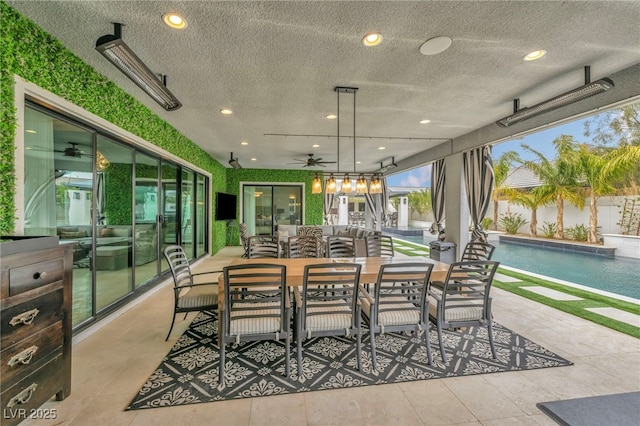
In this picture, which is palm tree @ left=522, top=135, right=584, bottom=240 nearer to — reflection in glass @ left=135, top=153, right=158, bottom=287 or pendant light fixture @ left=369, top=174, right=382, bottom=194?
pendant light fixture @ left=369, top=174, right=382, bottom=194

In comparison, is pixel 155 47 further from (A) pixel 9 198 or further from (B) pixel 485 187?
(B) pixel 485 187

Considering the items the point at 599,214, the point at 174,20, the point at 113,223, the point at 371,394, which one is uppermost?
the point at 174,20

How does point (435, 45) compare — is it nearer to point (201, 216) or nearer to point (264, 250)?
point (264, 250)

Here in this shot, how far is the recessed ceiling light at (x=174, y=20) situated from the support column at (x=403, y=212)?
15910 millimetres

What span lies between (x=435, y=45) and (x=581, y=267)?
7.76 metres

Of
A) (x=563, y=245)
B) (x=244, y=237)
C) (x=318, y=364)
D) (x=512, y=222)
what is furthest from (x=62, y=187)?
(x=512, y=222)

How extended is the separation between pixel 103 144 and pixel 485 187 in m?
6.13

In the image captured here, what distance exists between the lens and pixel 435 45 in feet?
7.69

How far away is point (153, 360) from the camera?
246cm

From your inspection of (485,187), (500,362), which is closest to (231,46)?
(500,362)

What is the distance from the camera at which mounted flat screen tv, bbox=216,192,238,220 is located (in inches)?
317

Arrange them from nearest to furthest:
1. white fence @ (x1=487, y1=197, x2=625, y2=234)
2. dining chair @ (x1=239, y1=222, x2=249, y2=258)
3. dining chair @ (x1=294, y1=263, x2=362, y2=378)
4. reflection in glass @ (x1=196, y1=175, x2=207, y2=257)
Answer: dining chair @ (x1=294, y1=263, x2=362, y2=378), dining chair @ (x1=239, y1=222, x2=249, y2=258), reflection in glass @ (x1=196, y1=175, x2=207, y2=257), white fence @ (x1=487, y1=197, x2=625, y2=234)

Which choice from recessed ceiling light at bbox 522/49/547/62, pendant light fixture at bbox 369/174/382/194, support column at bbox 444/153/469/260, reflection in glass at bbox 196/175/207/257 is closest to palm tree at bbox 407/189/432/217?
support column at bbox 444/153/469/260

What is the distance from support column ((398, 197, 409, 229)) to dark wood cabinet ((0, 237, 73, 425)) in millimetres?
16211
